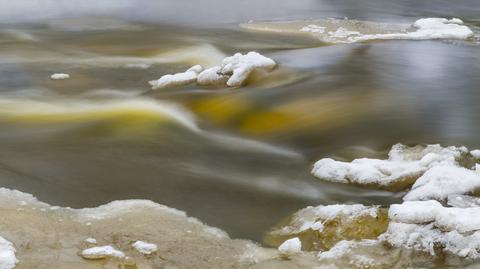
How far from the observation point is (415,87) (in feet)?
22.9

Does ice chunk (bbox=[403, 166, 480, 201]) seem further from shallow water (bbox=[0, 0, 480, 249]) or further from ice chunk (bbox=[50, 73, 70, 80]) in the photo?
ice chunk (bbox=[50, 73, 70, 80])

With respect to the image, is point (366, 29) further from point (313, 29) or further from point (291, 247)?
point (291, 247)

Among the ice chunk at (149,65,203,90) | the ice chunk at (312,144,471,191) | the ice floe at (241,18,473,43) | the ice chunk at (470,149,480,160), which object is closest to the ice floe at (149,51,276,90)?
the ice chunk at (149,65,203,90)

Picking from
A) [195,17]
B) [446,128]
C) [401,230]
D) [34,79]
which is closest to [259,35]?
[195,17]

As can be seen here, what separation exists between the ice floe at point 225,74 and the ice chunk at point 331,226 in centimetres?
340

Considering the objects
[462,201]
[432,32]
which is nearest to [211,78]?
[462,201]

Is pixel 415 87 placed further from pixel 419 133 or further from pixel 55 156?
pixel 55 156

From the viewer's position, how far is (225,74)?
300 inches

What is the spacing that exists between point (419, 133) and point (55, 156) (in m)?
3.10

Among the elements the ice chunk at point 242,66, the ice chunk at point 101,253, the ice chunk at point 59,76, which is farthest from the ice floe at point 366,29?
the ice chunk at point 101,253

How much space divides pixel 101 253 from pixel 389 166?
7.47 ft

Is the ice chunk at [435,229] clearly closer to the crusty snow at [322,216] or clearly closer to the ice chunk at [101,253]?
the crusty snow at [322,216]

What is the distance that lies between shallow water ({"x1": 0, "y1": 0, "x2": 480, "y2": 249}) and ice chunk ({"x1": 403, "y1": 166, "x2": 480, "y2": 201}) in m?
0.21

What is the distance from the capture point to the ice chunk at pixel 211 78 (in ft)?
24.6
